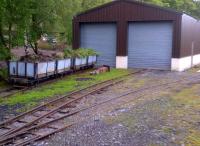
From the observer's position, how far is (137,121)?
11109 mm

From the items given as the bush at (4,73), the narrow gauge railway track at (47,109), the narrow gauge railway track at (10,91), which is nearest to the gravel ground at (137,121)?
the narrow gauge railway track at (47,109)

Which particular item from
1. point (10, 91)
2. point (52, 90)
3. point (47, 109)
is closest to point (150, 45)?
point (52, 90)

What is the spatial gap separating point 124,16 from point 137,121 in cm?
1690

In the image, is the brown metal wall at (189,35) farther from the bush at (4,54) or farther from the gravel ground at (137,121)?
the bush at (4,54)

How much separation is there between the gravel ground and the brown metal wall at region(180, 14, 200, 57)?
10.1m

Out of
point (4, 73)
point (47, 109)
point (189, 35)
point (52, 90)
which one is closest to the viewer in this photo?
point (47, 109)

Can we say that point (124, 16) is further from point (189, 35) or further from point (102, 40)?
point (189, 35)

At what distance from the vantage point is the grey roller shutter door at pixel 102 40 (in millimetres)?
27969

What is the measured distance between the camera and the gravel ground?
9.33 m

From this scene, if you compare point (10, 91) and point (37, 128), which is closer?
point (37, 128)

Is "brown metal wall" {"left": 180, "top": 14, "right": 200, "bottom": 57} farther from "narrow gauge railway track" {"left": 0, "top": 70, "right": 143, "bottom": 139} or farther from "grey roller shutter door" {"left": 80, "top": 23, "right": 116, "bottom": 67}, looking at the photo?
"narrow gauge railway track" {"left": 0, "top": 70, "right": 143, "bottom": 139}

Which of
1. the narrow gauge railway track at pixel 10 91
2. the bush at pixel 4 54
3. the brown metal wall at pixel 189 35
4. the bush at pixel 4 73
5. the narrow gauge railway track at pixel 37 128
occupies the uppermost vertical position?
the brown metal wall at pixel 189 35

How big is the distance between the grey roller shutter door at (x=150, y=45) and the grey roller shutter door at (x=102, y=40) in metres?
1.43

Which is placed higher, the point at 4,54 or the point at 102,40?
the point at 102,40
